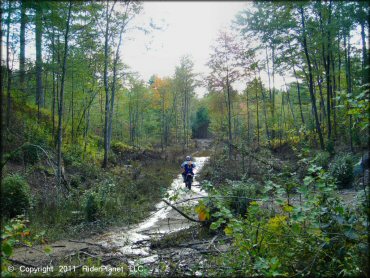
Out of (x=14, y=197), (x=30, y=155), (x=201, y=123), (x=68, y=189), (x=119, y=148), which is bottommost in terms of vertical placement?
(x=68, y=189)

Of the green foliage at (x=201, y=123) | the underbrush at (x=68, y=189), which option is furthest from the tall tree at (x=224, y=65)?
the green foliage at (x=201, y=123)

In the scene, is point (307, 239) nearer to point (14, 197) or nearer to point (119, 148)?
point (14, 197)

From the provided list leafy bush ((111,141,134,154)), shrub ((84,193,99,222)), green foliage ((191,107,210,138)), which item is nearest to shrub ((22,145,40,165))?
shrub ((84,193,99,222))

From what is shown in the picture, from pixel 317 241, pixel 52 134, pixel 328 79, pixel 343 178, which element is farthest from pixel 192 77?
pixel 317 241

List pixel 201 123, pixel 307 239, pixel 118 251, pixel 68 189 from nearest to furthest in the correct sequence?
→ pixel 307 239
pixel 118 251
pixel 68 189
pixel 201 123

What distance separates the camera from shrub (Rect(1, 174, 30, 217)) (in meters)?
7.21

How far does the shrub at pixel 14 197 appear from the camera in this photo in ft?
23.7

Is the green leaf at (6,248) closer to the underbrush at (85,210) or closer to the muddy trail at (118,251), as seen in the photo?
the muddy trail at (118,251)

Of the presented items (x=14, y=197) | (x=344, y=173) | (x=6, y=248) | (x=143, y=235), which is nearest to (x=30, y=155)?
(x=14, y=197)

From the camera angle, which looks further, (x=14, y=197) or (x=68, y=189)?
(x=68, y=189)

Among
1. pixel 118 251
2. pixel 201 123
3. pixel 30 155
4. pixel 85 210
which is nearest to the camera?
pixel 118 251

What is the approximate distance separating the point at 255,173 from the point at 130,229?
27.8 ft

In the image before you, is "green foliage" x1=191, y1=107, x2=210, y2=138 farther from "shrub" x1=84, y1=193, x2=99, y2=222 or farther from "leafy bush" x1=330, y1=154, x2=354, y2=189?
"shrub" x1=84, y1=193, x2=99, y2=222

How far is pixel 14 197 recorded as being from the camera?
289 inches
